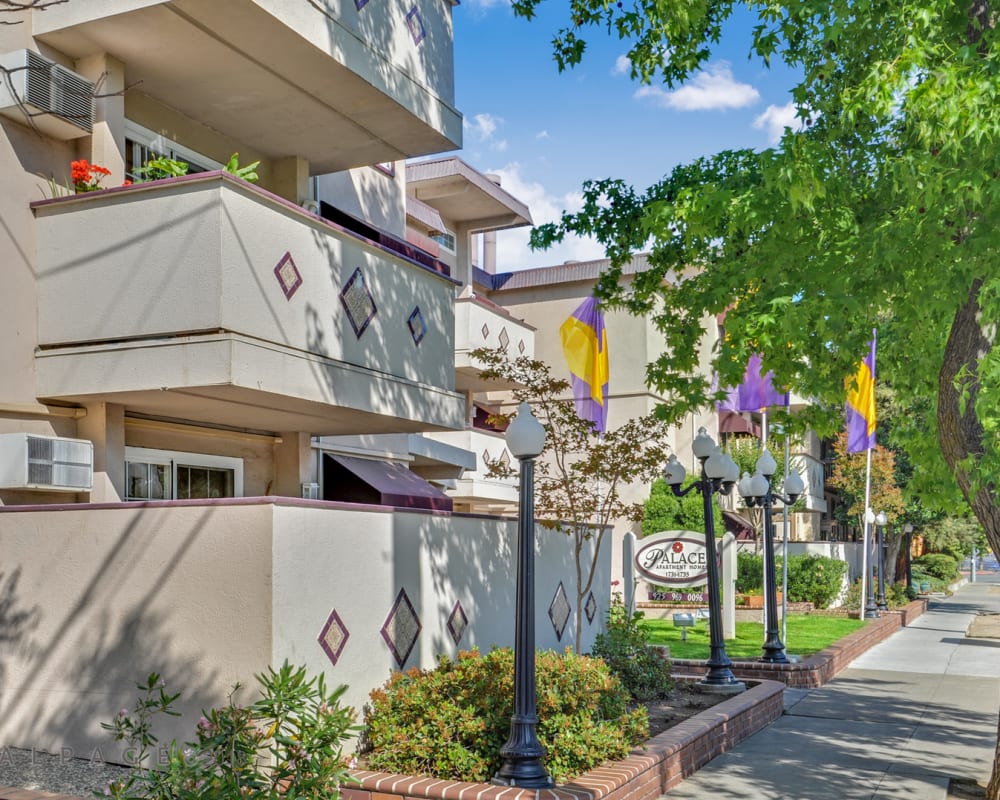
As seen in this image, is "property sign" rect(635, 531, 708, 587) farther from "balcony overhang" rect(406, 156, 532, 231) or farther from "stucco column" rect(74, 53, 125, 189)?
"stucco column" rect(74, 53, 125, 189)

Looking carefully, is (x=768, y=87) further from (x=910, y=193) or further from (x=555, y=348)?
(x=555, y=348)

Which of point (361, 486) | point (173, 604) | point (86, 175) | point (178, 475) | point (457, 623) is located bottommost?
point (457, 623)

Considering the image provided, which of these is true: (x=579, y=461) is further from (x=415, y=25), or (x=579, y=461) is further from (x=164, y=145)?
(x=164, y=145)

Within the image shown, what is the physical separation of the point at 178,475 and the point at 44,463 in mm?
2518

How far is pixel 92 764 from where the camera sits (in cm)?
816

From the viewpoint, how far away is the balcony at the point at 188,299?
9.01 m

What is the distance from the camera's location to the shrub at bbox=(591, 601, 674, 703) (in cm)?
1304

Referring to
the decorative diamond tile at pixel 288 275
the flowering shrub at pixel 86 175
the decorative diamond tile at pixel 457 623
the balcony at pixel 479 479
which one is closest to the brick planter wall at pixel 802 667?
the balcony at pixel 479 479

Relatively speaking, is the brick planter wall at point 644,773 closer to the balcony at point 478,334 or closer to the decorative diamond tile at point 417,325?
the decorative diamond tile at point 417,325

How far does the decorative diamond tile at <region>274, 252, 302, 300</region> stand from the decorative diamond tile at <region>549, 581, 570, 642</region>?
16.7 feet

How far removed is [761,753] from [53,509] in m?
7.55

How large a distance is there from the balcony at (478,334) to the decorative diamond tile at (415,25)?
324 inches

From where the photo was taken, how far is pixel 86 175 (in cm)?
955

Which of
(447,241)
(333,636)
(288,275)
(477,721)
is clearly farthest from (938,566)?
(333,636)
